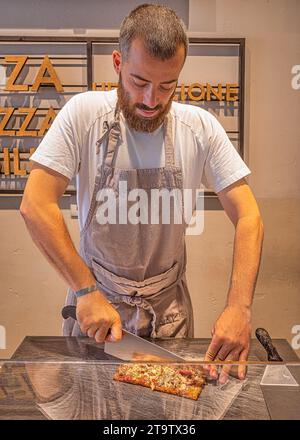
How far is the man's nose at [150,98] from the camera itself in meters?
1.19

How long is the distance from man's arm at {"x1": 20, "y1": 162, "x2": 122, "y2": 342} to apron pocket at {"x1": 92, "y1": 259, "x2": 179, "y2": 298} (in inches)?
6.1

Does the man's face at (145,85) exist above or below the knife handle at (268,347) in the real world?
above

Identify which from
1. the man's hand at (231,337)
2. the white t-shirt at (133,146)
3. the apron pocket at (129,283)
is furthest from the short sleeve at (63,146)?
the man's hand at (231,337)

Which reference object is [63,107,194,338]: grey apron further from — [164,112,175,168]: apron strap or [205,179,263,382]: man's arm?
[205,179,263,382]: man's arm

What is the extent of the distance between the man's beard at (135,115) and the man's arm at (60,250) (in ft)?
0.71

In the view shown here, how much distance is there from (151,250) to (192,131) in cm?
30

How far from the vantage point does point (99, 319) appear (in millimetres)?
1132

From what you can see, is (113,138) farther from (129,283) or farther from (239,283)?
(239,283)

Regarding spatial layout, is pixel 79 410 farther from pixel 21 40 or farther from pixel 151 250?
pixel 21 40

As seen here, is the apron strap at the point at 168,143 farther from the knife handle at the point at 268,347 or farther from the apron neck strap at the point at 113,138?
the knife handle at the point at 268,347

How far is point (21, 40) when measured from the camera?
1.96 meters

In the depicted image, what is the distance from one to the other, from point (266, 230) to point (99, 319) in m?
1.10

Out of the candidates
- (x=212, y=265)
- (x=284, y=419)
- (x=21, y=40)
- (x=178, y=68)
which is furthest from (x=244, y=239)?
(x=21, y=40)

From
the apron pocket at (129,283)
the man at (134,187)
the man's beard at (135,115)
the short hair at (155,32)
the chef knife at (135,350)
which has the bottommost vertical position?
the chef knife at (135,350)
